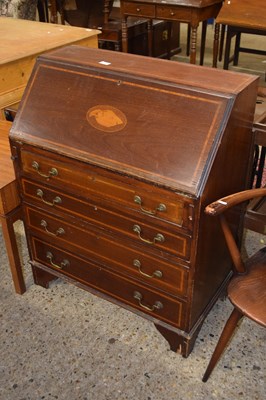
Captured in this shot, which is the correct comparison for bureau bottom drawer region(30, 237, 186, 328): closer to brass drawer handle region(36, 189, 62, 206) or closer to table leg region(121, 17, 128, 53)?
brass drawer handle region(36, 189, 62, 206)

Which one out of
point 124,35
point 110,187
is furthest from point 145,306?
point 124,35

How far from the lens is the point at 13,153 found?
1.83 metres

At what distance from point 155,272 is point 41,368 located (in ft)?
2.16

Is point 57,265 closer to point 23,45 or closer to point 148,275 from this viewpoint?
point 148,275

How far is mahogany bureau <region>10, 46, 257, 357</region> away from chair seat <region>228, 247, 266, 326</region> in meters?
0.15

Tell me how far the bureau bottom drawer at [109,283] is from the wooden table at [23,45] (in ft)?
3.20

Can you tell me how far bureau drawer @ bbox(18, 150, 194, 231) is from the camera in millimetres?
1463

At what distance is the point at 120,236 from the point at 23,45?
63.4 inches

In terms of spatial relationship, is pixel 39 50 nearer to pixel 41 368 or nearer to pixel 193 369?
pixel 41 368

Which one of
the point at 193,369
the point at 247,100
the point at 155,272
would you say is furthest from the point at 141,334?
the point at 247,100

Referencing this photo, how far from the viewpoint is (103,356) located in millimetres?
1885

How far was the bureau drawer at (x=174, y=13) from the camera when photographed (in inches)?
155

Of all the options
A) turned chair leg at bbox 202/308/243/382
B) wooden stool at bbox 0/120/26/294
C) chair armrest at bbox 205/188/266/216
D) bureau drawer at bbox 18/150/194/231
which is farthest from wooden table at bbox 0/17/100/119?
turned chair leg at bbox 202/308/243/382

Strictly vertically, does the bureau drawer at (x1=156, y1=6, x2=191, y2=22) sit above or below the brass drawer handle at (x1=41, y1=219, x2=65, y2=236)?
above
